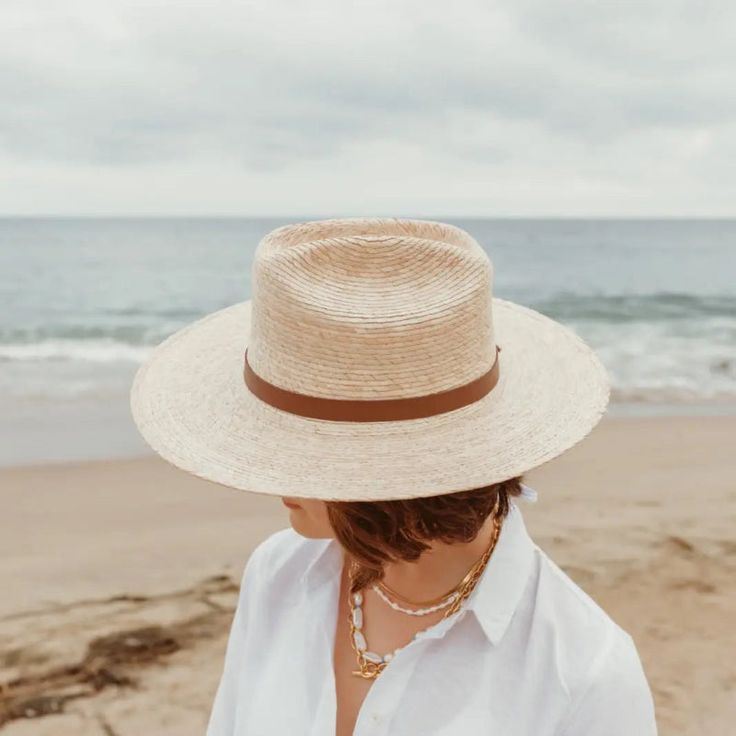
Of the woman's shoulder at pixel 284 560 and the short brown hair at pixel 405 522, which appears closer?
the short brown hair at pixel 405 522

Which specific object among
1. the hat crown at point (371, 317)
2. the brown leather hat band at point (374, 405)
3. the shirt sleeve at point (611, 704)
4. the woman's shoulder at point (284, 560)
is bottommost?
the woman's shoulder at point (284, 560)

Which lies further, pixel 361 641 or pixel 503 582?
pixel 361 641

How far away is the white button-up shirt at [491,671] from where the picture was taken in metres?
1.16

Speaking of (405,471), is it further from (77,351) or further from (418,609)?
(77,351)

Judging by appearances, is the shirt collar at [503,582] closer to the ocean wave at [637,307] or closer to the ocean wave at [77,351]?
the ocean wave at [77,351]

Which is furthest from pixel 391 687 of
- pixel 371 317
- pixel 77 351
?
pixel 77 351

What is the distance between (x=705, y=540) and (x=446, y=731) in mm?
4047

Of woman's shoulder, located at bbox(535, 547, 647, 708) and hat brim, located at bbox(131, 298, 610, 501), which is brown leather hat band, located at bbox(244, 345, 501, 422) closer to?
hat brim, located at bbox(131, 298, 610, 501)

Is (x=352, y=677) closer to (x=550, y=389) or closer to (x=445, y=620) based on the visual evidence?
(x=445, y=620)

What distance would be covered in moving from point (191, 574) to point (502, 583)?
3410mm

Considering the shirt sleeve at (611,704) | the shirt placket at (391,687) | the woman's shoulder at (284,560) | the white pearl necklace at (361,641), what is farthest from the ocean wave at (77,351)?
the shirt sleeve at (611,704)

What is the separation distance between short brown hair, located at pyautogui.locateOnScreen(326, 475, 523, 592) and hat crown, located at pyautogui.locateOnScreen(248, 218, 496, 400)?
0.18 meters

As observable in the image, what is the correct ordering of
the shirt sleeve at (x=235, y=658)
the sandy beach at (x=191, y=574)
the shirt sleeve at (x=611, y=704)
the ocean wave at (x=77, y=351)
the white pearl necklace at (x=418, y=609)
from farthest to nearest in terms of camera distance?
the ocean wave at (x=77, y=351) → the sandy beach at (x=191, y=574) → the shirt sleeve at (x=235, y=658) → the white pearl necklace at (x=418, y=609) → the shirt sleeve at (x=611, y=704)

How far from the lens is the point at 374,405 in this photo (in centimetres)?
123
